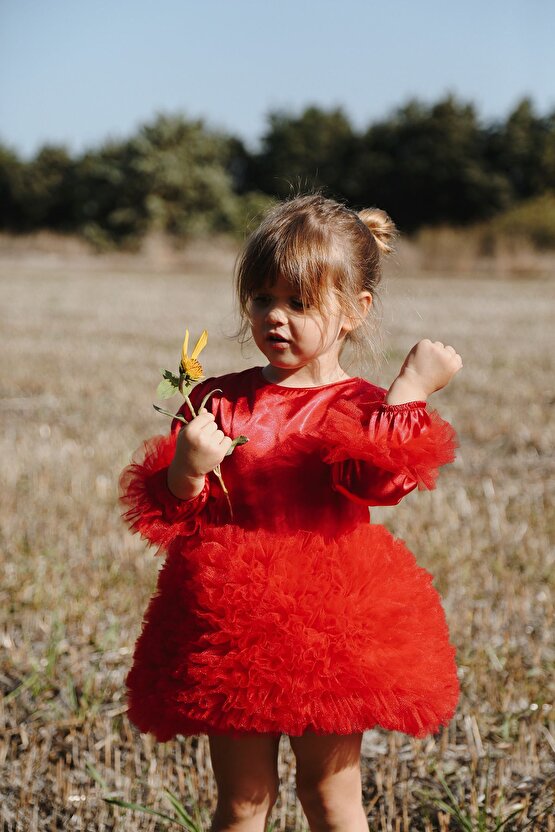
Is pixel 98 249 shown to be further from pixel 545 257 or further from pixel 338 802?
pixel 338 802

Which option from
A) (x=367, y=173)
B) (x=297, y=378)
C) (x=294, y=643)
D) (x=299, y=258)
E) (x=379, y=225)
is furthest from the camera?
(x=367, y=173)

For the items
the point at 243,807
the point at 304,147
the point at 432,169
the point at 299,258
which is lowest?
the point at 243,807

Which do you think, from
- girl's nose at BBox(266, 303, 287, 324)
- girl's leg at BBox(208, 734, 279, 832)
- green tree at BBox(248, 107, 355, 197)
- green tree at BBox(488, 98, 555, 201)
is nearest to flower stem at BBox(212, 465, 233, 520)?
girl's nose at BBox(266, 303, 287, 324)

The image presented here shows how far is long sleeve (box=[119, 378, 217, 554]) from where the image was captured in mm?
1576

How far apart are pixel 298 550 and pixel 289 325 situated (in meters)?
0.40

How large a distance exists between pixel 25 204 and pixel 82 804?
145 feet

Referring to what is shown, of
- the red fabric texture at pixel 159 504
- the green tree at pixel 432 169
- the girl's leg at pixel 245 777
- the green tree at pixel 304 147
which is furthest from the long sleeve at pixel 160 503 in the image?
the green tree at pixel 304 147

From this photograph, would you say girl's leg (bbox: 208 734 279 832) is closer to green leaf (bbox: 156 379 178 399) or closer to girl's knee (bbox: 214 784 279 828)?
girl's knee (bbox: 214 784 279 828)

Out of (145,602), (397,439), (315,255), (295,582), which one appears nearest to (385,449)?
(397,439)

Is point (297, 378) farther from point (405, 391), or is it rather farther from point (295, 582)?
point (295, 582)

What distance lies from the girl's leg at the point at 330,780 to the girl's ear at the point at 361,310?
746mm

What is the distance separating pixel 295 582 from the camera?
4.75 feet

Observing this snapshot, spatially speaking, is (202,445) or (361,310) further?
(361,310)

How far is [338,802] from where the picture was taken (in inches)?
61.8
